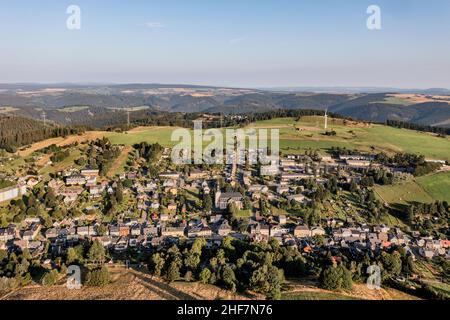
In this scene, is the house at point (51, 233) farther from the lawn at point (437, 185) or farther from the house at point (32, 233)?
the lawn at point (437, 185)

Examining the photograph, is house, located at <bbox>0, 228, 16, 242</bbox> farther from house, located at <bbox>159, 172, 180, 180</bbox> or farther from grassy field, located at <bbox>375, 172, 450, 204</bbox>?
grassy field, located at <bbox>375, 172, 450, 204</bbox>

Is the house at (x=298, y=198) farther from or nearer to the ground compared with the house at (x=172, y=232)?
farther from the ground
